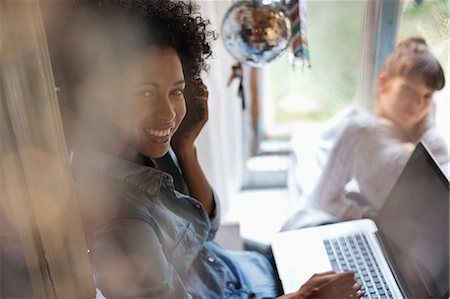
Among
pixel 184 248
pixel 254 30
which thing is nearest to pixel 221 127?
pixel 254 30

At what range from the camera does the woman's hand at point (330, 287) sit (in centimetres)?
70

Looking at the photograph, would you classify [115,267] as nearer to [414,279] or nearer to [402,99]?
[414,279]

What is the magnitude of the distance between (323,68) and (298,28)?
5.2 inches

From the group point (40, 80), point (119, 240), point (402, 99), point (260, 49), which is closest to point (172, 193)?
point (119, 240)

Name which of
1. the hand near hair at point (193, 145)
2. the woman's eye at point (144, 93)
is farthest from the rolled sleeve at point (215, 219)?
the woman's eye at point (144, 93)

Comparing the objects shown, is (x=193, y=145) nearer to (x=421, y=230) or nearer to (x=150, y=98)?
(x=150, y=98)

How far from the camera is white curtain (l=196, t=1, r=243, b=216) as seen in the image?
0.82 metres

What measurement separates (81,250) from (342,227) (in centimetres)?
52

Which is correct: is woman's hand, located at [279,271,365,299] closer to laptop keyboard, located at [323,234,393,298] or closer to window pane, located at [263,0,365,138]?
laptop keyboard, located at [323,234,393,298]

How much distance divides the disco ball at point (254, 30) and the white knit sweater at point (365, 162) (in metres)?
0.35

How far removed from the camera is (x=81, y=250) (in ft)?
1.86

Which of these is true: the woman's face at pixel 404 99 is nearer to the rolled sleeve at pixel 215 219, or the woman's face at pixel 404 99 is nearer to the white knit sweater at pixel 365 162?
the white knit sweater at pixel 365 162

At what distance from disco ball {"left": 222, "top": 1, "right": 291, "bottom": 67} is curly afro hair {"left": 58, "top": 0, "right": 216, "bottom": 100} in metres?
0.27

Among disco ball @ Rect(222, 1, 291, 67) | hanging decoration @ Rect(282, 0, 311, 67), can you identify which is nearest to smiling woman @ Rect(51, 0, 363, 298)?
disco ball @ Rect(222, 1, 291, 67)
